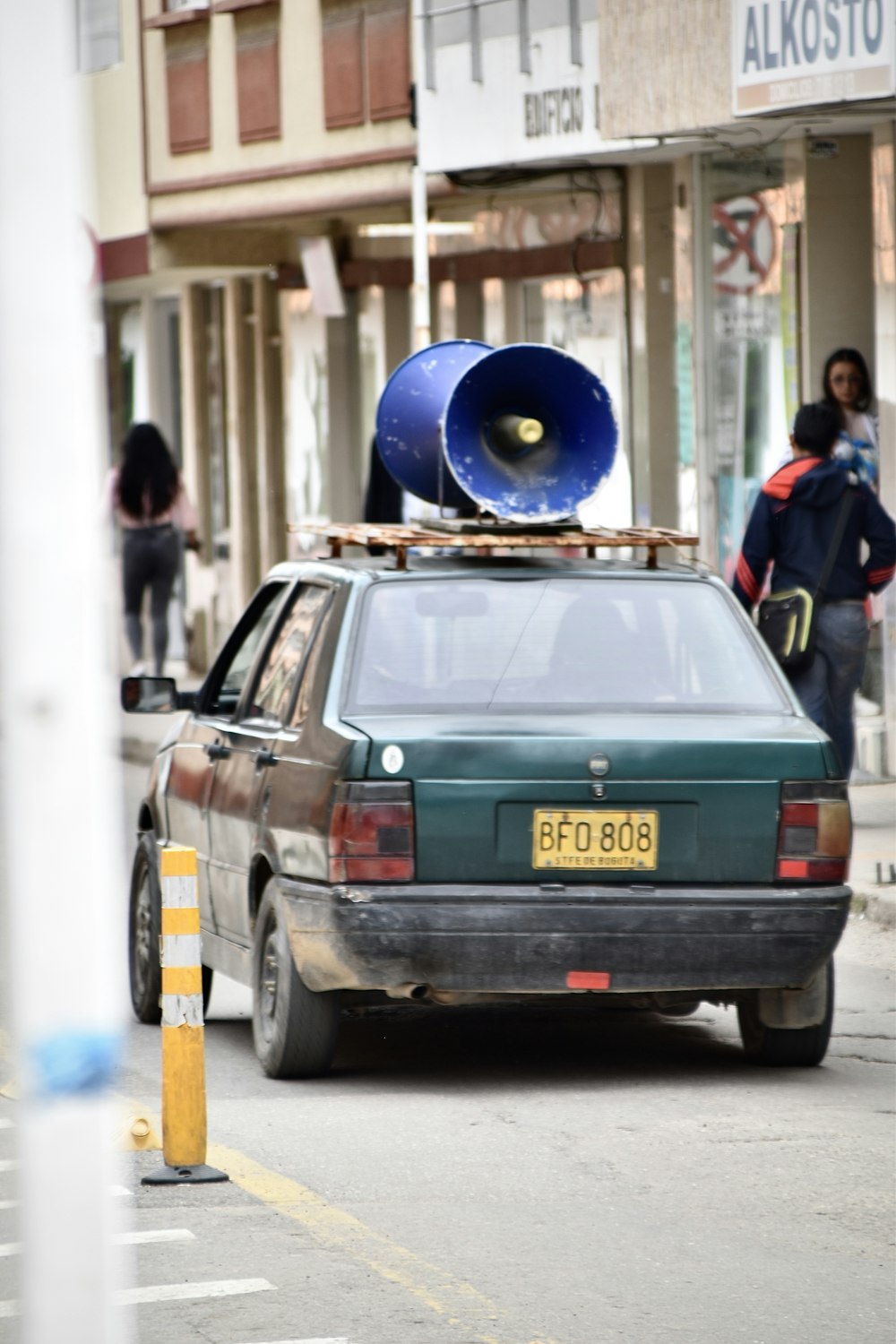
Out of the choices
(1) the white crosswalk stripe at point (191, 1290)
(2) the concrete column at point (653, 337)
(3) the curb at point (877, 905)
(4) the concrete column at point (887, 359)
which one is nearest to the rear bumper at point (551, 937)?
(1) the white crosswalk stripe at point (191, 1290)

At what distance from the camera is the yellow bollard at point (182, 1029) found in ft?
21.8

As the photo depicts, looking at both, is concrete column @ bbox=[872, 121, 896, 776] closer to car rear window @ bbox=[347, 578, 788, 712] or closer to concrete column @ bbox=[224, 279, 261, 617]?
car rear window @ bbox=[347, 578, 788, 712]

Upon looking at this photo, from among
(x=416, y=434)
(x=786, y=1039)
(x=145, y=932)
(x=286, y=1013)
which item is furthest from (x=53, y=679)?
(x=416, y=434)

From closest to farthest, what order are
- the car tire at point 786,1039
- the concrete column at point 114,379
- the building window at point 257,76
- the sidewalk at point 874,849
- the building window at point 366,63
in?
the car tire at point 786,1039, the sidewalk at point 874,849, the building window at point 366,63, the building window at point 257,76, the concrete column at point 114,379

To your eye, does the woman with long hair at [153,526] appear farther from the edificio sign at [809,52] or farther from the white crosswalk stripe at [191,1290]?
the white crosswalk stripe at [191,1290]

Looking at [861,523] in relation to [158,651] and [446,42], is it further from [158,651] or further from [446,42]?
[158,651]

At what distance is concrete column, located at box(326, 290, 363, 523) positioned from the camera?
25297 mm

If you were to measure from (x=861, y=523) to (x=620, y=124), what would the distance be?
4.64 m

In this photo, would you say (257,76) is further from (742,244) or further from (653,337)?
(742,244)

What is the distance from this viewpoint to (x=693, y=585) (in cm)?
848

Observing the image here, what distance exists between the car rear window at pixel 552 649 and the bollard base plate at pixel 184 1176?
165 centimetres

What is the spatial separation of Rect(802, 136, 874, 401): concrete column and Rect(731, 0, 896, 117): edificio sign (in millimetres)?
1894

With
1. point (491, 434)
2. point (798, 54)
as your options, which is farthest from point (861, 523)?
point (491, 434)

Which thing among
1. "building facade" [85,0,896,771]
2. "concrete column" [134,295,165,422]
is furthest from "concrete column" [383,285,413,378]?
"concrete column" [134,295,165,422]
